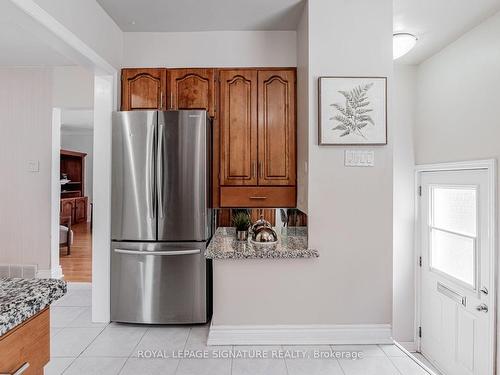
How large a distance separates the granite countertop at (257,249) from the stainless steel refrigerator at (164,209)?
0.79 ft

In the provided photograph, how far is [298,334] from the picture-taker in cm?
255

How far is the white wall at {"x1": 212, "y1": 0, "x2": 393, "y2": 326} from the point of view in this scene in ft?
8.32

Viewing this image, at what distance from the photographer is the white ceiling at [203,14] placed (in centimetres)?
264

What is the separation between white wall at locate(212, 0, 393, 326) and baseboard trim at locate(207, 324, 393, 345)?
0.05 meters

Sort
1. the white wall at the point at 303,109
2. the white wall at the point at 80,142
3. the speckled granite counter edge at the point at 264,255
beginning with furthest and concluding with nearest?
the white wall at the point at 80,142
the white wall at the point at 303,109
the speckled granite counter edge at the point at 264,255

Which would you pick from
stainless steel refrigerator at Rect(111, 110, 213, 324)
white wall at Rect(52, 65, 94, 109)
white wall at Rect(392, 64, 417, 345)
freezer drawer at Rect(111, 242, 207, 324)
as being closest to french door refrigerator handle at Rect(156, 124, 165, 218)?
stainless steel refrigerator at Rect(111, 110, 213, 324)

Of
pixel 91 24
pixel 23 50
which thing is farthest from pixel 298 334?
pixel 23 50

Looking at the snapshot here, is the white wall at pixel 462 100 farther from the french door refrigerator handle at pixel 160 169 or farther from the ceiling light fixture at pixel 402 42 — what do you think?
the french door refrigerator handle at pixel 160 169

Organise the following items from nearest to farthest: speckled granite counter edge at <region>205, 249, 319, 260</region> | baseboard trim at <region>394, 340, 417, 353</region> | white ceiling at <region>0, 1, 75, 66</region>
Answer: speckled granite counter edge at <region>205, 249, 319, 260</region> → white ceiling at <region>0, 1, 75, 66</region> → baseboard trim at <region>394, 340, 417, 353</region>

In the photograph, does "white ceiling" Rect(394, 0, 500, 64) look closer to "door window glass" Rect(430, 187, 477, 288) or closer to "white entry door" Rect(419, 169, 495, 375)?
"white entry door" Rect(419, 169, 495, 375)

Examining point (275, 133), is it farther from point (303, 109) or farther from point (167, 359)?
point (167, 359)

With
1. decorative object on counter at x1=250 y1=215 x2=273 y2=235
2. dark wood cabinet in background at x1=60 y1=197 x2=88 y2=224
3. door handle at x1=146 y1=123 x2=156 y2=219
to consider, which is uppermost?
door handle at x1=146 y1=123 x2=156 y2=219

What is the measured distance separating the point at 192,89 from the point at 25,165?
2370 millimetres

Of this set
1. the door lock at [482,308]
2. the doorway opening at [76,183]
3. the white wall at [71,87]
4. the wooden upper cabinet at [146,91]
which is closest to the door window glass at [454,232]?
the door lock at [482,308]
